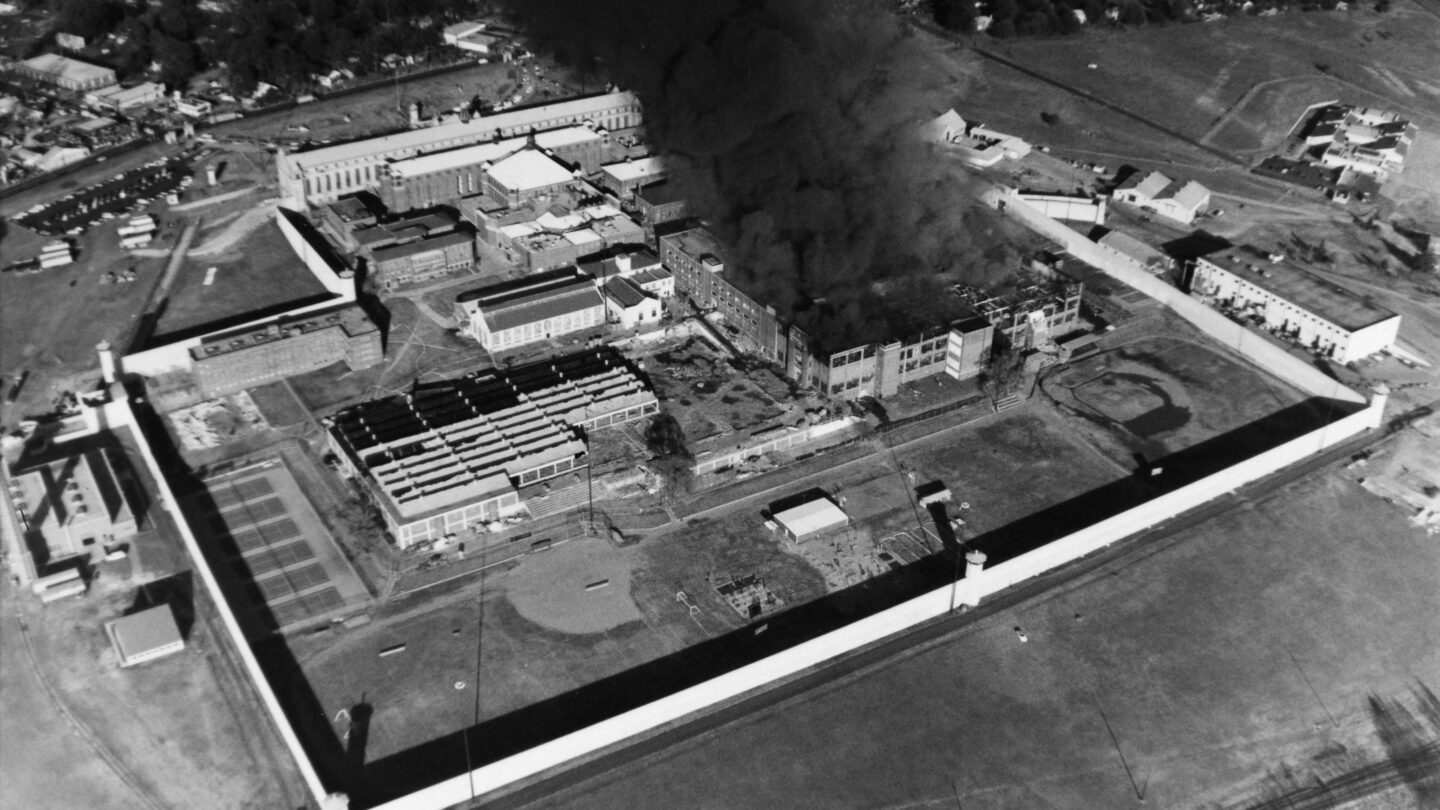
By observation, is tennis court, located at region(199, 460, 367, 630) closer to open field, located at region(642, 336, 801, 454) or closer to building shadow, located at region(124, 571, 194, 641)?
building shadow, located at region(124, 571, 194, 641)

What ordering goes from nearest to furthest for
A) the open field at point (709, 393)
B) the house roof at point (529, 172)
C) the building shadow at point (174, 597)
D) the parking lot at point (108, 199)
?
the building shadow at point (174, 597), the open field at point (709, 393), the parking lot at point (108, 199), the house roof at point (529, 172)

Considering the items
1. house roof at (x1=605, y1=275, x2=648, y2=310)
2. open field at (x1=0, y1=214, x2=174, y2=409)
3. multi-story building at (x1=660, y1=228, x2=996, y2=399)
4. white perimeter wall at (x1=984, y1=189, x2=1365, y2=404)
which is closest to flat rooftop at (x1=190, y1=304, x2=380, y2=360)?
open field at (x1=0, y1=214, x2=174, y2=409)

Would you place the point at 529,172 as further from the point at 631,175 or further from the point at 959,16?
the point at 959,16

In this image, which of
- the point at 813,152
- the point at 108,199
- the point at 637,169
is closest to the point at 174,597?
the point at 813,152

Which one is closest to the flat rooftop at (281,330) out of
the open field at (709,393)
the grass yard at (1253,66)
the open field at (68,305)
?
the open field at (68,305)

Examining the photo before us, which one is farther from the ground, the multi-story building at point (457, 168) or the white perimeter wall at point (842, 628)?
the multi-story building at point (457, 168)

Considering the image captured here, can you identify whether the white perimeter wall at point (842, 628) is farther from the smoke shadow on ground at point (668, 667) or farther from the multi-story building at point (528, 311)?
the multi-story building at point (528, 311)
